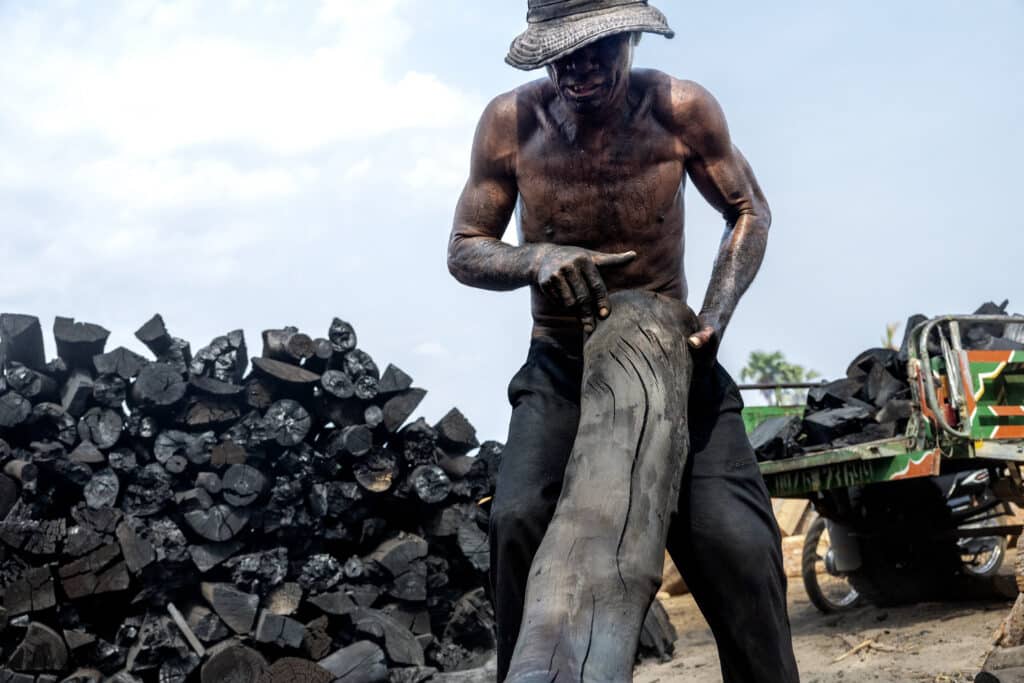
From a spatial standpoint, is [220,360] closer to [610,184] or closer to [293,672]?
[293,672]

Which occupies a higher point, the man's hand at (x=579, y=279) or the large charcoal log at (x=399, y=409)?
the large charcoal log at (x=399, y=409)

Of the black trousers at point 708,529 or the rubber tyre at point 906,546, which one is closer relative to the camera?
the black trousers at point 708,529

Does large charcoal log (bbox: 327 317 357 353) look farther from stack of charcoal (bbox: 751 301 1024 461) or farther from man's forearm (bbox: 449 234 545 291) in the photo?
man's forearm (bbox: 449 234 545 291)

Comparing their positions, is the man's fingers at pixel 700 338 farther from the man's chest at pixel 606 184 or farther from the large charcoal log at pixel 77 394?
the large charcoal log at pixel 77 394

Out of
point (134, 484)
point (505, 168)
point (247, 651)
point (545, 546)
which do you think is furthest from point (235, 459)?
point (545, 546)

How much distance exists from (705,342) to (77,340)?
524cm

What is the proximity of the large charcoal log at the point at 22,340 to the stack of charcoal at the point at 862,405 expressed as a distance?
4.60 meters

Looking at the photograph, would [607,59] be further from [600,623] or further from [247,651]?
[247,651]

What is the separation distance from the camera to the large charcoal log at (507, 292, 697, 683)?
2.03 m

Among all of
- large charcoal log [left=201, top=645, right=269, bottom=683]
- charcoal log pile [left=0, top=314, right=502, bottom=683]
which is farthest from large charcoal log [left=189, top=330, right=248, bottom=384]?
large charcoal log [left=201, top=645, right=269, bottom=683]

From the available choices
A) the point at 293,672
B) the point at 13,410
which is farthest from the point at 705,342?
the point at 13,410

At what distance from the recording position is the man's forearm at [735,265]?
107 inches

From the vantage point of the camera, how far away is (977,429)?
629 cm

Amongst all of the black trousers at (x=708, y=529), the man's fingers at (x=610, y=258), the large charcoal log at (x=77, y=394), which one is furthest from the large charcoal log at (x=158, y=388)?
the man's fingers at (x=610, y=258)
